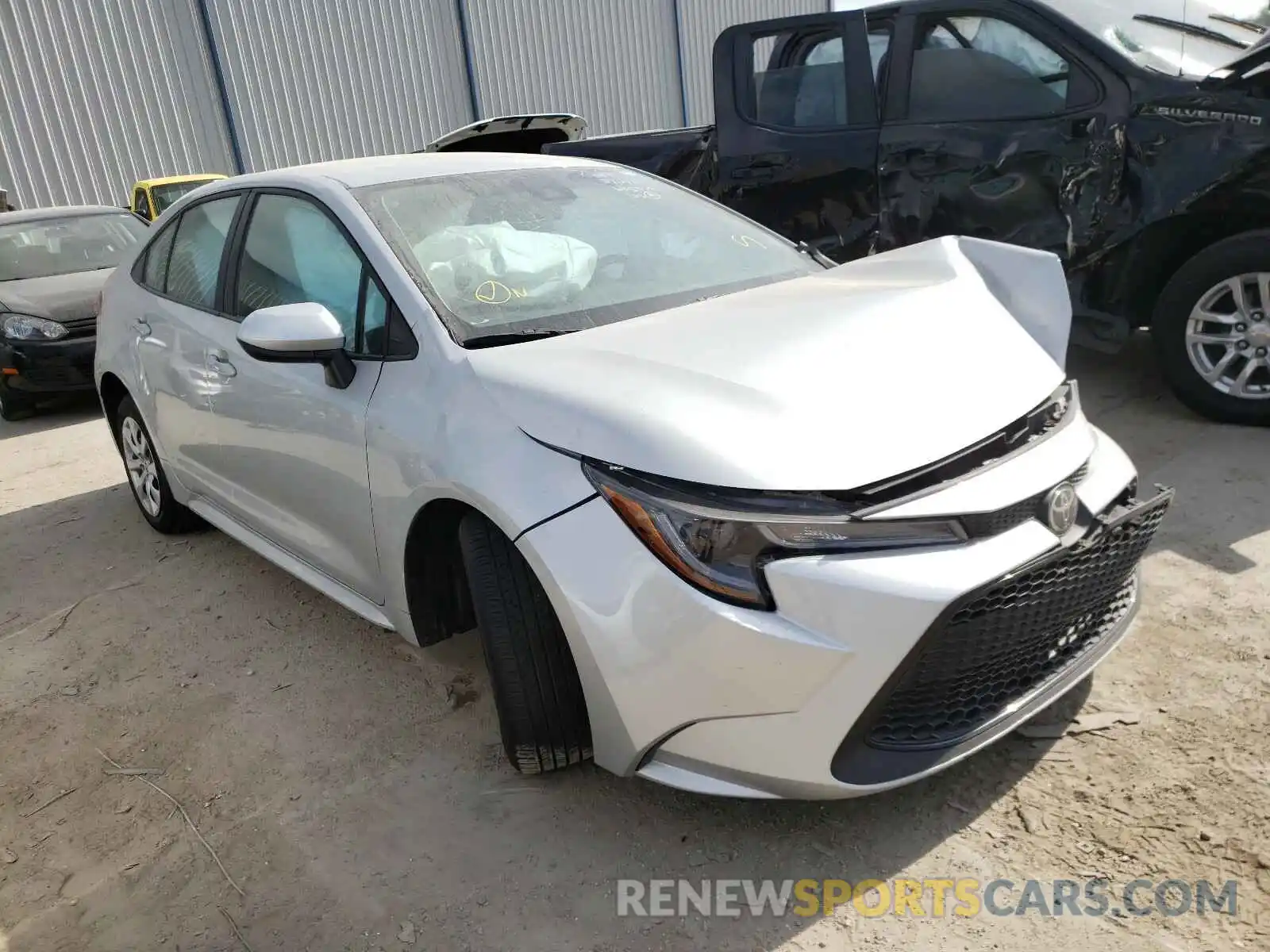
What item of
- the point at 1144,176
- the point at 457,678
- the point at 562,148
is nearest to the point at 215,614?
the point at 457,678

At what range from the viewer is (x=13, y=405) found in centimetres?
704

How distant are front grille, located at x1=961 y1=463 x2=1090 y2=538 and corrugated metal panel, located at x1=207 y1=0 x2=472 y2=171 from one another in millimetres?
15056

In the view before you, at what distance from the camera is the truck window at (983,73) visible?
4.30m

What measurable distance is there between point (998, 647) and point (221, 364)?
2.59 m

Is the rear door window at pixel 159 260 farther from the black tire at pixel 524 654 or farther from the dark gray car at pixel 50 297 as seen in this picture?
the dark gray car at pixel 50 297

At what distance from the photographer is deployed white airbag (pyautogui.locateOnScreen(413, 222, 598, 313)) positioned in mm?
2570

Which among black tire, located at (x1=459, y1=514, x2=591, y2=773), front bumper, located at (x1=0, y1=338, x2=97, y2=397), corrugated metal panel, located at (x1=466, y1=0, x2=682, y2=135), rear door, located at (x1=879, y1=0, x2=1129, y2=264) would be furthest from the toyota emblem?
corrugated metal panel, located at (x1=466, y1=0, x2=682, y2=135)

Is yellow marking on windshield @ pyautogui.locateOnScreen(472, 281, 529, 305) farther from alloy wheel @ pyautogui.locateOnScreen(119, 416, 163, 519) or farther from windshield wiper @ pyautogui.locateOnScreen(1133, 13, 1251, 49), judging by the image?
windshield wiper @ pyautogui.locateOnScreen(1133, 13, 1251, 49)

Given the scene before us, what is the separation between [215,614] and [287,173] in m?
1.61

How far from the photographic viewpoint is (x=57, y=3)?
1307cm

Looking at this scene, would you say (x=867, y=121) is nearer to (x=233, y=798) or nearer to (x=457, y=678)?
(x=457, y=678)

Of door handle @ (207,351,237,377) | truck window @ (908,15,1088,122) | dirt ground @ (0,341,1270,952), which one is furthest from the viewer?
truck window @ (908,15,1088,122)

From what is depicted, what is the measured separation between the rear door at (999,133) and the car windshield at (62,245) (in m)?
5.84

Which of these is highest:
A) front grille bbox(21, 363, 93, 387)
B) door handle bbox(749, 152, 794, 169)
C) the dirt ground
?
door handle bbox(749, 152, 794, 169)
